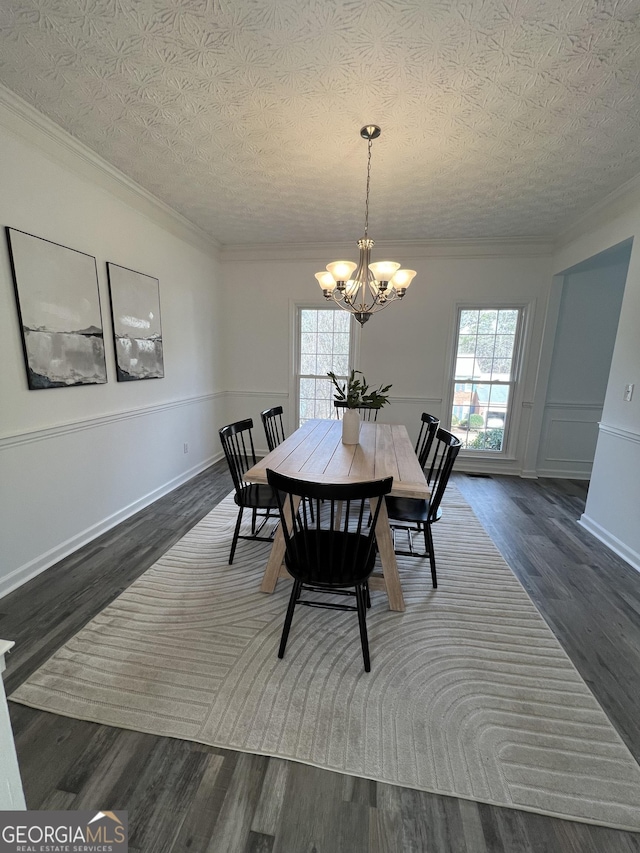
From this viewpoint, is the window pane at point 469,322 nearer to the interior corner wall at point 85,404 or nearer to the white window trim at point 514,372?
the white window trim at point 514,372

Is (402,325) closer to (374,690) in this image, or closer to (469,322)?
(469,322)

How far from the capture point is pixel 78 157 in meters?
2.29

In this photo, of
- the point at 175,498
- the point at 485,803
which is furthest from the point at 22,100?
the point at 485,803

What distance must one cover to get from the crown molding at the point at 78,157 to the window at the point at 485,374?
3.44 metres

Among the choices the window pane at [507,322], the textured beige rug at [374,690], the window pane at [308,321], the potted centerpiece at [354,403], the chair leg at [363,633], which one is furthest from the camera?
the window pane at [308,321]

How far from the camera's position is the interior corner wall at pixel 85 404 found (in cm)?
198

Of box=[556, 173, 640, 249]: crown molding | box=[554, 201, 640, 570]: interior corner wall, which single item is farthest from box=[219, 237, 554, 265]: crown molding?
box=[554, 201, 640, 570]: interior corner wall

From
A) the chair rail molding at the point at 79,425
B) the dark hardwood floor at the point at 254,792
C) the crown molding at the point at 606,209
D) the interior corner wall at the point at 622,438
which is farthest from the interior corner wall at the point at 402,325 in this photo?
the dark hardwood floor at the point at 254,792

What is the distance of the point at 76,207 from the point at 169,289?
3.59 ft

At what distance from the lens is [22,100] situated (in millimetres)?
1859

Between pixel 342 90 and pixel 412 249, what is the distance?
2.53m

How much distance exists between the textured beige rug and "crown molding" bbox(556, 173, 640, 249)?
10.1 ft

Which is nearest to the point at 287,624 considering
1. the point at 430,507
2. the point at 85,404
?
the point at 430,507

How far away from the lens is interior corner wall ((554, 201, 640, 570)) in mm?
2533
